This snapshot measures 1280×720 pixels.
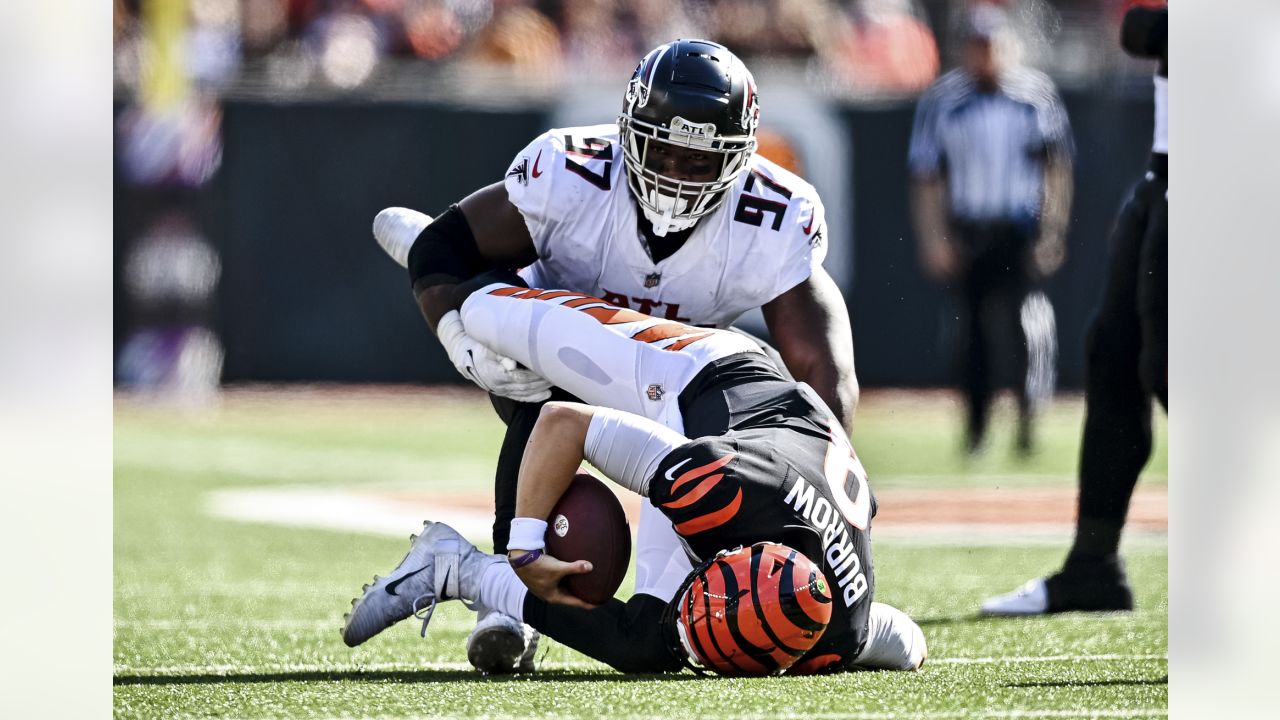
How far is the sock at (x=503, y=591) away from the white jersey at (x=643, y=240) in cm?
74

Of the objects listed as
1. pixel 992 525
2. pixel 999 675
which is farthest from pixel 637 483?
pixel 992 525

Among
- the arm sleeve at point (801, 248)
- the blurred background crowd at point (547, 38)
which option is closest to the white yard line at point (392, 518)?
the arm sleeve at point (801, 248)

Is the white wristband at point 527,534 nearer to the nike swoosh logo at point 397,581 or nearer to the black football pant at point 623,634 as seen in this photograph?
the black football pant at point 623,634

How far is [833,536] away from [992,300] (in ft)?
17.9

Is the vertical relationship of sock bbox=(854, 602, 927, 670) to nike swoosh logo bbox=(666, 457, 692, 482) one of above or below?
below

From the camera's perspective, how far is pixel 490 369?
3500 millimetres

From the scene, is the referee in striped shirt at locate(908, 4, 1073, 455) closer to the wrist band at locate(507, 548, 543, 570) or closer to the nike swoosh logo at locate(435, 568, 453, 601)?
the nike swoosh logo at locate(435, 568, 453, 601)

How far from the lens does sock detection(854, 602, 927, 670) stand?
10.4 ft

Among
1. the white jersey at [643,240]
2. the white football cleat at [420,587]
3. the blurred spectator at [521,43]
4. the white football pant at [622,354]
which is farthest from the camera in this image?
the blurred spectator at [521,43]

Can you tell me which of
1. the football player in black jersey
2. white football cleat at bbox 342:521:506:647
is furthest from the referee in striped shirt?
white football cleat at bbox 342:521:506:647

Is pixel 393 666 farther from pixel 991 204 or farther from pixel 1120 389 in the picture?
pixel 991 204

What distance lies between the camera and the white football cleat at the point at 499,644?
3.30 meters

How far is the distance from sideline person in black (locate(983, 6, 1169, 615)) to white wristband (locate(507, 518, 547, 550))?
5.32ft
